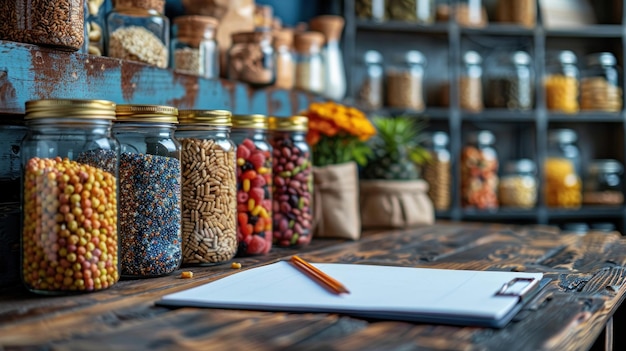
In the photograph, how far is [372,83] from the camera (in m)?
3.09

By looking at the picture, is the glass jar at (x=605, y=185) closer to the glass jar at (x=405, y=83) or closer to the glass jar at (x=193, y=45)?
the glass jar at (x=405, y=83)

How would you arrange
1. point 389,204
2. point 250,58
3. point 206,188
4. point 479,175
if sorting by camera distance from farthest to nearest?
point 479,175, point 389,204, point 250,58, point 206,188

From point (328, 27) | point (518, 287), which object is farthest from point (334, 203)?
point (328, 27)

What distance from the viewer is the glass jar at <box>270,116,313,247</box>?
4.66ft

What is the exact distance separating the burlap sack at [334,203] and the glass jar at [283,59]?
321 millimetres

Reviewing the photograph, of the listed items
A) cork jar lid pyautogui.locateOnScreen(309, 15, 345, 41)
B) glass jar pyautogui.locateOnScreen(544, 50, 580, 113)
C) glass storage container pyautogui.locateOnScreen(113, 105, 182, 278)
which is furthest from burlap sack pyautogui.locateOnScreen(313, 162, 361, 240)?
glass jar pyautogui.locateOnScreen(544, 50, 580, 113)

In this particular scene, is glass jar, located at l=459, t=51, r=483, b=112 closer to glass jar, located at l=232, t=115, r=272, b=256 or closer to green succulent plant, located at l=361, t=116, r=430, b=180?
green succulent plant, located at l=361, t=116, r=430, b=180

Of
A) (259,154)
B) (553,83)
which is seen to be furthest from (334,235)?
(553,83)

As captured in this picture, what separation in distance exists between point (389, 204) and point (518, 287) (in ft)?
3.33

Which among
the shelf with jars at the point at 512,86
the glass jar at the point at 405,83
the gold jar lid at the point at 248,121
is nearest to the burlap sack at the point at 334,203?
the gold jar lid at the point at 248,121

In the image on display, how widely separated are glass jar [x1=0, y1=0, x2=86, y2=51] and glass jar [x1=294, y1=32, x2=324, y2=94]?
3.44 feet

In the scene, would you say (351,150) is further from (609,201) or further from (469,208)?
(609,201)

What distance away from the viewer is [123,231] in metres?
1.01

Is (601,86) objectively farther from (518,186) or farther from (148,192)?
(148,192)
